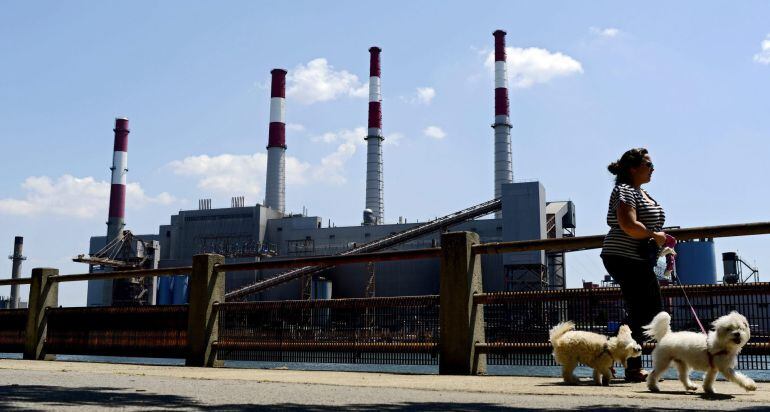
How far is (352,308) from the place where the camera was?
6.57 m

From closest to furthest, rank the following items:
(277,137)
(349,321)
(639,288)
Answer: (639,288)
(349,321)
(277,137)

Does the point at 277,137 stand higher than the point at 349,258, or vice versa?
the point at 277,137

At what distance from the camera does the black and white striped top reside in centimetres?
443

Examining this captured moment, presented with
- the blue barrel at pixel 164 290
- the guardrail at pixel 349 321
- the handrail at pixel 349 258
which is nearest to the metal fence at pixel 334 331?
the guardrail at pixel 349 321

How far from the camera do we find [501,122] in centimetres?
5984

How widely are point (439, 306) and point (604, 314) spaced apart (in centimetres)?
131

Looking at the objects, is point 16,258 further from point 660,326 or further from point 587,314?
point 660,326

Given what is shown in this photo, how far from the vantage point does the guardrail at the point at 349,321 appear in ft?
17.8

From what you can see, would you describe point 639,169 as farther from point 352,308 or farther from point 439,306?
point 352,308

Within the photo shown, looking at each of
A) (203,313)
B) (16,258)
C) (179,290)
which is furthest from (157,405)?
(16,258)

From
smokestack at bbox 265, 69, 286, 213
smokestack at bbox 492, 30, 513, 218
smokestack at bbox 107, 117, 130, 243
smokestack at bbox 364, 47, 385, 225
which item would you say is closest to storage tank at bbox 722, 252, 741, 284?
smokestack at bbox 492, 30, 513, 218

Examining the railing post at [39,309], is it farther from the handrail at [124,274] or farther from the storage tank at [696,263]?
the storage tank at [696,263]

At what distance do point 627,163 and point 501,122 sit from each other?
5619cm

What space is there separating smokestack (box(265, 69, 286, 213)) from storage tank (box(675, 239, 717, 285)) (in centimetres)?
3306
